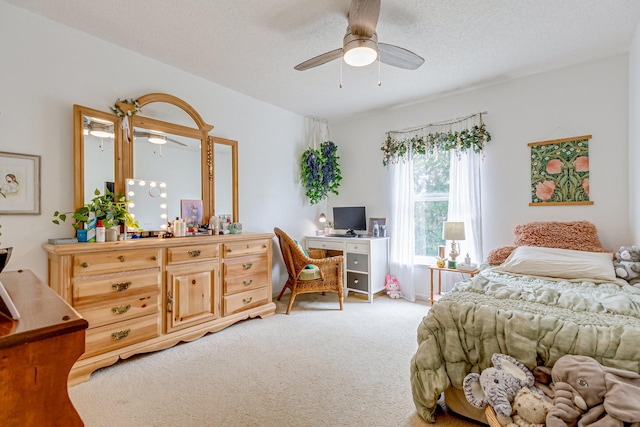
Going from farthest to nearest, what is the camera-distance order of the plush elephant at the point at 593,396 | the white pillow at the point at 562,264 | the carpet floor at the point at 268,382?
the white pillow at the point at 562,264
the carpet floor at the point at 268,382
the plush elephant at the point at 593,396

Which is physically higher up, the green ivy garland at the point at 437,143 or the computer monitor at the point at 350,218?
the green ivy garland at the point at 437,143

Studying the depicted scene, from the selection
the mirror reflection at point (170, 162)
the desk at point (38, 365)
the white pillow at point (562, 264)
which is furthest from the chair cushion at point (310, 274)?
the desk at point (38, 365)

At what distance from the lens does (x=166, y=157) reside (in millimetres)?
3129

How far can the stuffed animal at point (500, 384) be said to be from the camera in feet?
4.45

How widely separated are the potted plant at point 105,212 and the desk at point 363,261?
8.41 ft

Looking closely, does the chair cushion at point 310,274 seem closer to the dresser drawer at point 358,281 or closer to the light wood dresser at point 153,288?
the light wood dresser at point 153,288

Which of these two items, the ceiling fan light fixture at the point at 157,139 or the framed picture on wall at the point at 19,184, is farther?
the ceiling fan light fixture at the point at 157,139

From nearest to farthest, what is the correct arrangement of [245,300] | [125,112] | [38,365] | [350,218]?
[38,365], [125,112], [245,300], [350,218]

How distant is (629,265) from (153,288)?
3.85 metres

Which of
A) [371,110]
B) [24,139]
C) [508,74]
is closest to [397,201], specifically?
[371,110]

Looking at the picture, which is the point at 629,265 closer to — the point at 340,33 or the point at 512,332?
the point at 512,332

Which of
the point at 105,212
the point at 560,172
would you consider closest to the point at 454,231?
the point at 560,172

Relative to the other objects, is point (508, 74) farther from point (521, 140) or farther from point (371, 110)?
point (371, 110)

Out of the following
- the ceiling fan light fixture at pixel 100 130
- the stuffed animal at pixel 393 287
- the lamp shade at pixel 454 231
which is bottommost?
the stuffed animal at pixel 393 287
